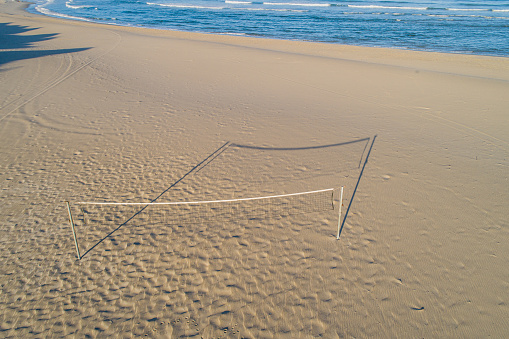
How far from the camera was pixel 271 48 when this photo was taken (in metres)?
23.5

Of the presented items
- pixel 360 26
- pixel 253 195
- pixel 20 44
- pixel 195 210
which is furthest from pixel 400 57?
pixel 20 44

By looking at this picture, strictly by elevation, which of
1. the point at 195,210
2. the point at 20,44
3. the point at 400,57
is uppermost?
the point at 20,44

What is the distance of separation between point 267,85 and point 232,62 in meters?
4.94

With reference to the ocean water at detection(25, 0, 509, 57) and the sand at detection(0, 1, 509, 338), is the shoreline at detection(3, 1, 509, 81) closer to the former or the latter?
the ocean water at detection(25, 0, 509, 57)

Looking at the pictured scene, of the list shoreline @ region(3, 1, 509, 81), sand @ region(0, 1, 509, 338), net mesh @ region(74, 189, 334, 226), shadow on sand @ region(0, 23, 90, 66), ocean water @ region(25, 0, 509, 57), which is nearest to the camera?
sand @ region(0, 1, 509, 338)

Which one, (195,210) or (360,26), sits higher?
(360,26)

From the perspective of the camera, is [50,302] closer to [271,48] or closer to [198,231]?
[198,231]

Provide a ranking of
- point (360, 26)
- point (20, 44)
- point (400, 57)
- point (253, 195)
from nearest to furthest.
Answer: point (253, 195)
point (400, 57)
point (20, 44)
point (360, 26)

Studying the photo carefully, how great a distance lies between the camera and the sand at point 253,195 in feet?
15.7

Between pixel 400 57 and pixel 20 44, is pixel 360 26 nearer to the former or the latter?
pixel 400 57

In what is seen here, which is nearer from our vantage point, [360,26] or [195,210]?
[195,210]

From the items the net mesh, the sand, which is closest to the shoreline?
the sand

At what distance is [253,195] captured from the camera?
7375 millimetres

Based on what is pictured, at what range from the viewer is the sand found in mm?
4773
